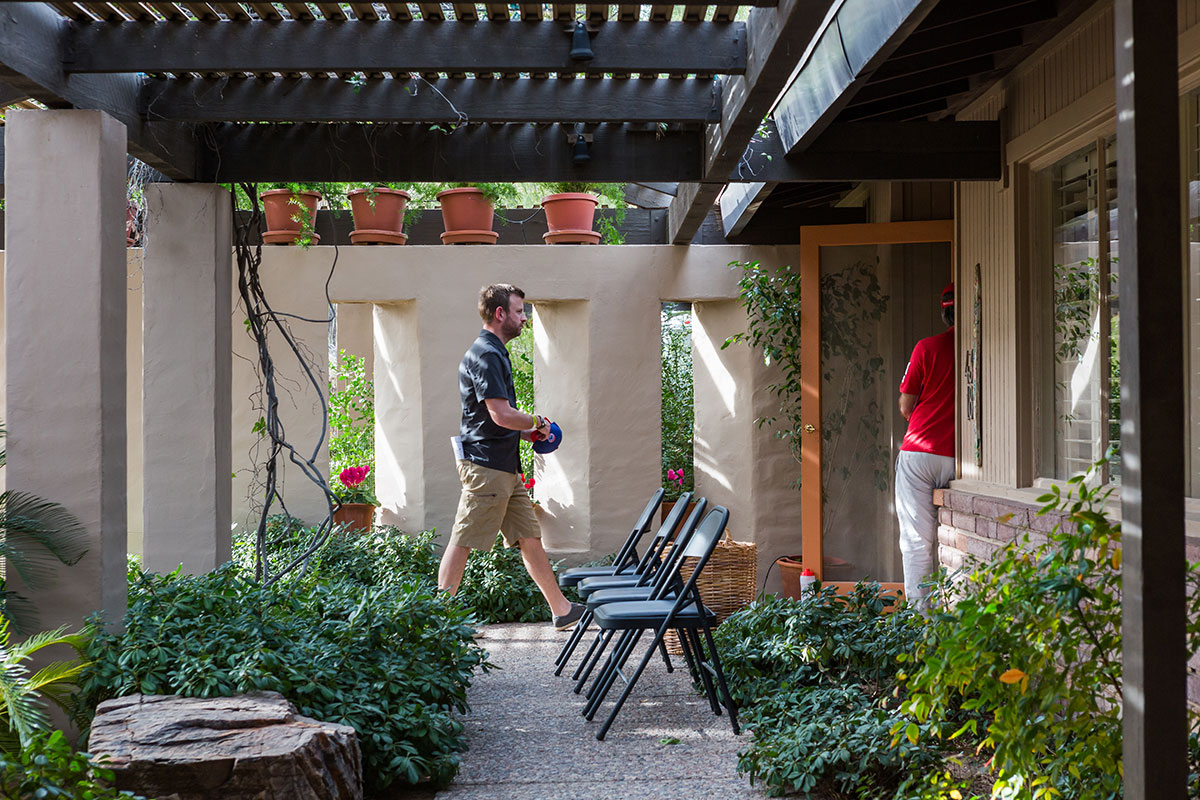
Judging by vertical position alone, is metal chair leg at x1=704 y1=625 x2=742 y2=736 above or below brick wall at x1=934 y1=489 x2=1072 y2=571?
below

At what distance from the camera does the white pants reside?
5.34 m

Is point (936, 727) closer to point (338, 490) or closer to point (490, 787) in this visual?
point (490, 787)

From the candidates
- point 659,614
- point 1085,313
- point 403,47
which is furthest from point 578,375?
point 1085,313

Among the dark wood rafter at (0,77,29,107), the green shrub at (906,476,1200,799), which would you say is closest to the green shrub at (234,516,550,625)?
the dark wood rafter at (0,77,29,107)

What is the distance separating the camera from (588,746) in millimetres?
4039

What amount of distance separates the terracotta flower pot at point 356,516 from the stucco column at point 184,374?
2.16 m

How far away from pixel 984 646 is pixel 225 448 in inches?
153

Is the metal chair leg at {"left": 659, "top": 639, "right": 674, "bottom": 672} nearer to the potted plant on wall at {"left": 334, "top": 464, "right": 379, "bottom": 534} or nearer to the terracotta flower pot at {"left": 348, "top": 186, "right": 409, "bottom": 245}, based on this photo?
the potted plant on wall at {"left": 334, "top": 464, "right": 379, "bottom": 534}

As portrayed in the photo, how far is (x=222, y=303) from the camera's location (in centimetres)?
523

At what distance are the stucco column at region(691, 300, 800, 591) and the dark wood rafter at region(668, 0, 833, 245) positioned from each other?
213 centimetres

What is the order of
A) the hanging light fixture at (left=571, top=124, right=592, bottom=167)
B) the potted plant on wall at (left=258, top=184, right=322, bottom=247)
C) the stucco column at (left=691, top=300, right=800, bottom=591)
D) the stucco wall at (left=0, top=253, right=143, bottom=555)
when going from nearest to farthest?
1. the hanging light fixture at (left=571, top=124, right=592, bottom=167)
2. the potted plant on wall at (left=258, top=184, right=322, bottom=247)
3. the stucco column at (left=691, top=300, right=800, bottom=591)
4. the stucco wall at (left=0, top=253, right=143, bottom=555)

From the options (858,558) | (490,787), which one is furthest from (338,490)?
(490,787)

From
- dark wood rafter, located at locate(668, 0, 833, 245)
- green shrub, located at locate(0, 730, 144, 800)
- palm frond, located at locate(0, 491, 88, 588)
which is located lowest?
green shrub, located at locate(0, 730, 144, 800)

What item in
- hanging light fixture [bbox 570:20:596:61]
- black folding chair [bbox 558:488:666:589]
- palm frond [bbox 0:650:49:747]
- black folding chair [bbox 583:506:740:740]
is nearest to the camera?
palm frond [bbox 0:650:49:747]
